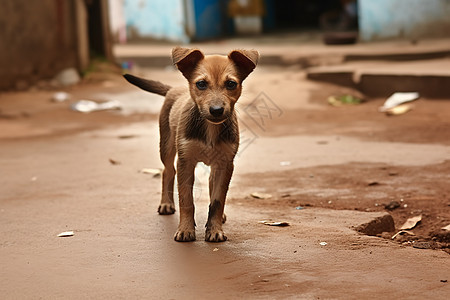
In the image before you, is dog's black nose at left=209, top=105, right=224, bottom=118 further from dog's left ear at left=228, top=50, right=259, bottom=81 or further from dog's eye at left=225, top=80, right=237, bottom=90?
dog's left ear at left=228, top=50, right=259, bottom=81

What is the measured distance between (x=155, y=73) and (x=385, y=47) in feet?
13.5

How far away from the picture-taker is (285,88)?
10.9 m

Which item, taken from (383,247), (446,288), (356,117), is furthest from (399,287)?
(356,117)

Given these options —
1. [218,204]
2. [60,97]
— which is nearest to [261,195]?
[218,204]

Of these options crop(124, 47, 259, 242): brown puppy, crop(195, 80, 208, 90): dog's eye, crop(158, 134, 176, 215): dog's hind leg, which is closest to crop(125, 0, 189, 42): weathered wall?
crop(158, 134, 176, 215): dog's hind leg

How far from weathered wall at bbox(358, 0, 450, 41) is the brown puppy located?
10262mm

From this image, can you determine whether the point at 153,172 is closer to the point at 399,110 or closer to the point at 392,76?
the point at 399,110

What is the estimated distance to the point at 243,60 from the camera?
163 inches

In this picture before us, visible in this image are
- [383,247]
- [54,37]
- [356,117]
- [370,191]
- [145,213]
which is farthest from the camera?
[54,37]

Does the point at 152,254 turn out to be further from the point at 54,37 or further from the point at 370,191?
the point at 54,37

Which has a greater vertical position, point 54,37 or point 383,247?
point 54,37

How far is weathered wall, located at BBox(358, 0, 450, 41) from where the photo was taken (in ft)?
45.1

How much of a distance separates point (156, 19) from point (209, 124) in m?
14.4

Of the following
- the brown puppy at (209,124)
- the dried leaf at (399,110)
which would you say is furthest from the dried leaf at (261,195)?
the dried leaf at (399,110)
